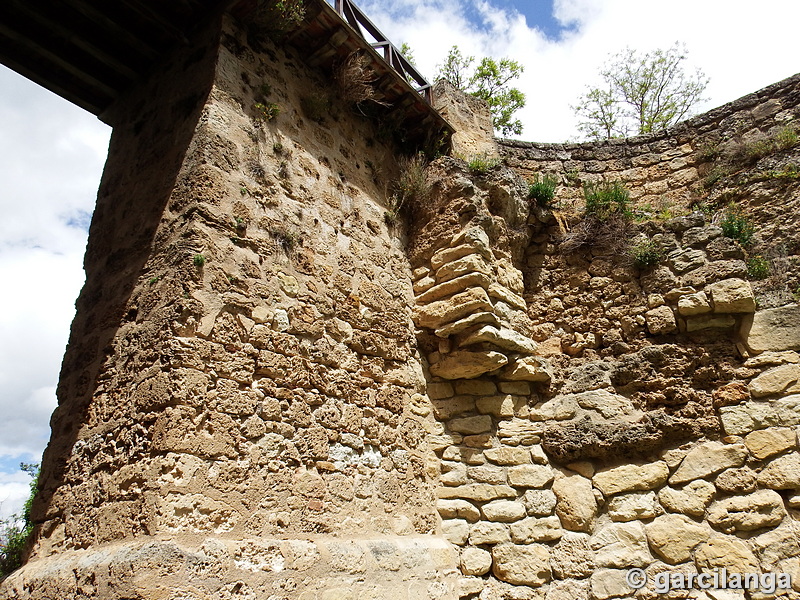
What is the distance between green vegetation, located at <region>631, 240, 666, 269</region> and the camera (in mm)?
5098

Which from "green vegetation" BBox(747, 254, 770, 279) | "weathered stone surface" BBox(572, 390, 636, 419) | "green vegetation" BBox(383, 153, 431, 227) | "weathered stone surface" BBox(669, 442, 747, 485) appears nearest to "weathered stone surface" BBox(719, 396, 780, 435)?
"weathered stone surface" BBox(669, 442, 747, 485)

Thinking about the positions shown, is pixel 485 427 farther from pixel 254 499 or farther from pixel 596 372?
pixel 254 499

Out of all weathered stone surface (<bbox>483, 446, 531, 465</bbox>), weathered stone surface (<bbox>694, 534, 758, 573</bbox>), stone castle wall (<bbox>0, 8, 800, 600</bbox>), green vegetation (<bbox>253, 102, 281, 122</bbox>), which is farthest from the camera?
weathered stone surface (<bbox>483, 446, 531, 465</bbox>)

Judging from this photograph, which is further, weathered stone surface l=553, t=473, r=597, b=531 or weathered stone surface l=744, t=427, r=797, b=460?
weathered stone surface l=553, t=473, r=597, b=531

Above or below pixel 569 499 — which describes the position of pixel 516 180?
above

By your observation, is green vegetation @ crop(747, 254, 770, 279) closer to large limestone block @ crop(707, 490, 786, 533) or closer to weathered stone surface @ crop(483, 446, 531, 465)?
large limestone block @ crop(707, 490, 786, 533)

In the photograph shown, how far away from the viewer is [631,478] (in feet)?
14.6

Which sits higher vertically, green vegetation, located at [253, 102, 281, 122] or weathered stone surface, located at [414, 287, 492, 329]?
green vegetation, located at [253, 102, 281, 122]

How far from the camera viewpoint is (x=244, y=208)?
3.95 meters

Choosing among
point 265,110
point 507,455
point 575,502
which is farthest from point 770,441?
point 265,110

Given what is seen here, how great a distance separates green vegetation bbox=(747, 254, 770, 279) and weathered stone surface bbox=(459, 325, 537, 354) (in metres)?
2.01

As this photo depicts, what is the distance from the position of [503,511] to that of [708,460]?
5.32 ft

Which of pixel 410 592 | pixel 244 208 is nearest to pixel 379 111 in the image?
pixel 244 208

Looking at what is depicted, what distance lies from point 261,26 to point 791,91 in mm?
5573
